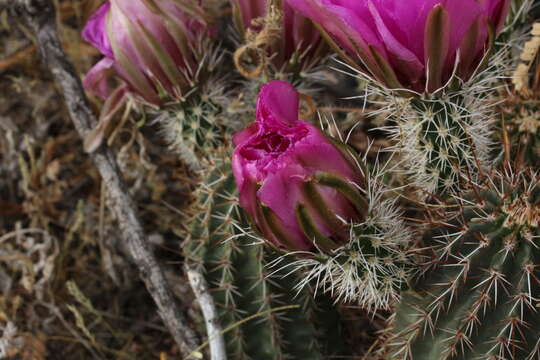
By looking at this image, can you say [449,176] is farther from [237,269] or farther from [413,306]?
[237,269]

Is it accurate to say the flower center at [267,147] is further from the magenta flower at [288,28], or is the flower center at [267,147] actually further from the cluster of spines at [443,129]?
the magenta flower at [288,28]

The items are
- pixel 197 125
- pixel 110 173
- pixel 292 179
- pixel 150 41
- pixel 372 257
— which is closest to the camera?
pixel 292 179

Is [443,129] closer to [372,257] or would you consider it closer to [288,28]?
[372,257]

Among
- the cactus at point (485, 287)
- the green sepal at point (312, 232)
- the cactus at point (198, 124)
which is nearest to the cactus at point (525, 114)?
the cactus at point (485, 287)

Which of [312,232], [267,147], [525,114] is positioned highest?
[267,147]

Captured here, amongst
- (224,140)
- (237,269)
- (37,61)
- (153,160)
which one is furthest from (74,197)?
(237,269)

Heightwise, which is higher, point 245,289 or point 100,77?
point 100,77

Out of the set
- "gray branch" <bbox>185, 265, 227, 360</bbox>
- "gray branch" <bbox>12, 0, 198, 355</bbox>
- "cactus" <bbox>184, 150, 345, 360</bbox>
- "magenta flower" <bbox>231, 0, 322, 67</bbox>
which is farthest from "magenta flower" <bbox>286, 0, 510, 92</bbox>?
"gray branch" <bbox>12, 0, 198, 355</bbox>

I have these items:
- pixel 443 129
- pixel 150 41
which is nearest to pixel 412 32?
pixel 443 129
